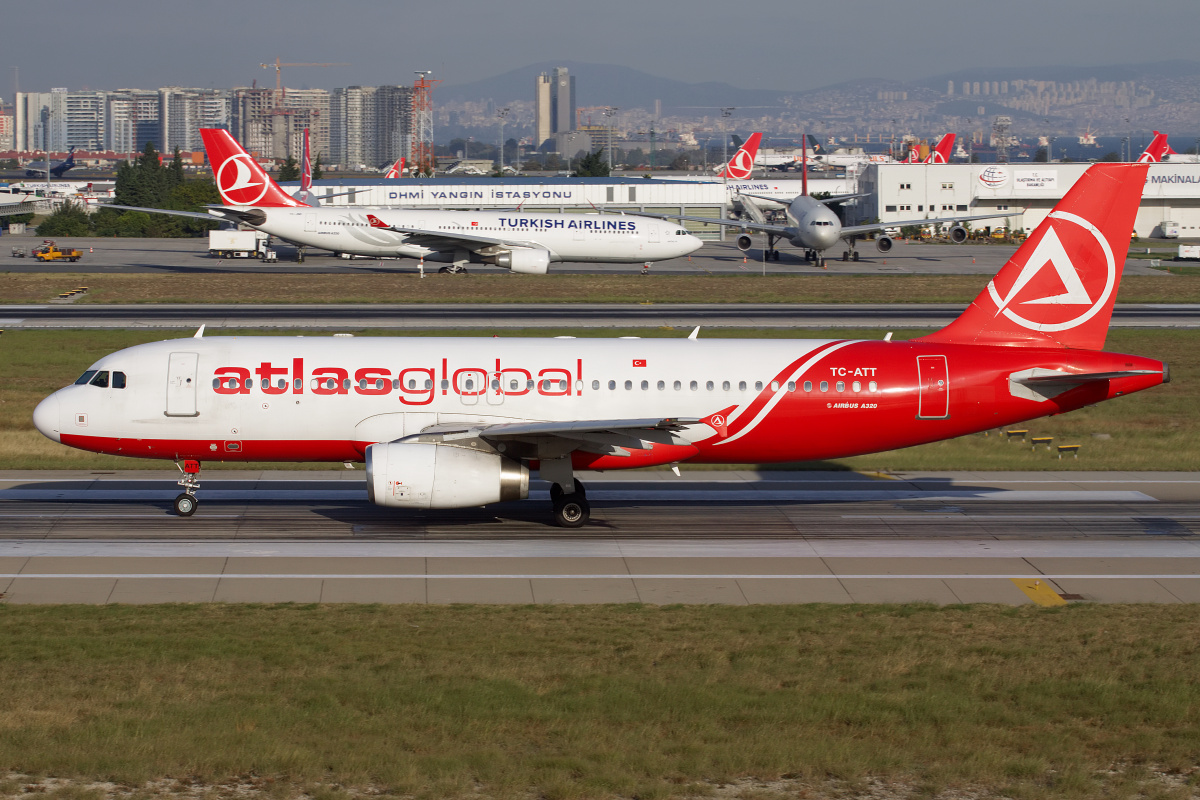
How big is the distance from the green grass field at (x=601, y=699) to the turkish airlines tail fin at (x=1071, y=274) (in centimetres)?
910

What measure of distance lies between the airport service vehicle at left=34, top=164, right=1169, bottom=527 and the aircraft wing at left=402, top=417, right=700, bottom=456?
71 mm

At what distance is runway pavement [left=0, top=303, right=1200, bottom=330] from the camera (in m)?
57.2

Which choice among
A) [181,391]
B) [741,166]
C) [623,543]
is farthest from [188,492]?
[741,166]

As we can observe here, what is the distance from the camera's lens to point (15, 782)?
501 inches

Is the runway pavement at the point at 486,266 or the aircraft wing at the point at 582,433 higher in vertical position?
the runway pavement at the point at 486,266

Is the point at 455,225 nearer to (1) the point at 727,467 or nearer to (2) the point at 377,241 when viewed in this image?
(2) the point at 377,241

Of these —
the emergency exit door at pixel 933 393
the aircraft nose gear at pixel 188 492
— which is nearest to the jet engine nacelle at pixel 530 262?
the aircraft nose gear at pixel 188 492

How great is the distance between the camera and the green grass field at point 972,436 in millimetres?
36281

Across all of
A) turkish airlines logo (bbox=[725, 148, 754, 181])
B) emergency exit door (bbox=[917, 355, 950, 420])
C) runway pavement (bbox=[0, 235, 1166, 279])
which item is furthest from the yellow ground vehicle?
turkish airlines logo (bbox=[725, 148, 754, 181])

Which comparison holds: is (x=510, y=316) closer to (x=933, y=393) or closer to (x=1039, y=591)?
(x=933, y=393)

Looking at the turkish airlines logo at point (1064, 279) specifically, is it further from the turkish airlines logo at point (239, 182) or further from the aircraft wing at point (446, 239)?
the turkish airlines logo at point (239, 182)

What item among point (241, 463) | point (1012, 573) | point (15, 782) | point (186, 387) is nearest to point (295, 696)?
point (15, 782)

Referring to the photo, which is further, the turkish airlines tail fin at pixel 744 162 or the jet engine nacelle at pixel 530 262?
the turkish airlines tail fin at pixel 744 162

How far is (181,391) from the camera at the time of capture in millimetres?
26672
